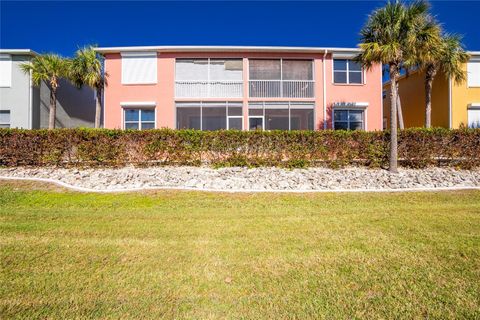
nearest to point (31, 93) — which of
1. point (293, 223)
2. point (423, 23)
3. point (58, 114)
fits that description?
point (58, 114)

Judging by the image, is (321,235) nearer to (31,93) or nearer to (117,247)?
(117,247)

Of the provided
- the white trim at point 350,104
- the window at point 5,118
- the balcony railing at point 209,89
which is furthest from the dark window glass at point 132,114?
the white trim at point 350,104

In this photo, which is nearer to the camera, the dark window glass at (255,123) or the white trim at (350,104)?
the white trim at (350,104)

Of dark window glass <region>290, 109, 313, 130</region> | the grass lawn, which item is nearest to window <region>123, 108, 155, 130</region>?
dark window glass <region>290, 109, 313, 130</region>

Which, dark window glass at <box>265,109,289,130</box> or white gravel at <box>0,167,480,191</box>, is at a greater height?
dark window glass at <box>265,109,289,130</box>

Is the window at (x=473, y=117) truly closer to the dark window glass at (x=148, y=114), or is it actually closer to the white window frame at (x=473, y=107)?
the white window frame at (x=473, y=107)

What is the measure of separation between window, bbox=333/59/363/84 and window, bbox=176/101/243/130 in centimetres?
647

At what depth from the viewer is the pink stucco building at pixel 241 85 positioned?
1563cm

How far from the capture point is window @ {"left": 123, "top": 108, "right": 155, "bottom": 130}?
15.9 m

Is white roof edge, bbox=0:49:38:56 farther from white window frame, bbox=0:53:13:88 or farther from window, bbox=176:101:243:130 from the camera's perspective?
window, bbox=176:101:243:130

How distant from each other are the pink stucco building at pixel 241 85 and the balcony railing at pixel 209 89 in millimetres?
61

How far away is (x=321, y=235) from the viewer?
13.4 feet

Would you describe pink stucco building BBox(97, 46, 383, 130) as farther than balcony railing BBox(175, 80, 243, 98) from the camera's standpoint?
No

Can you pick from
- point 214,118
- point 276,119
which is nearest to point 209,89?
point 214,118
